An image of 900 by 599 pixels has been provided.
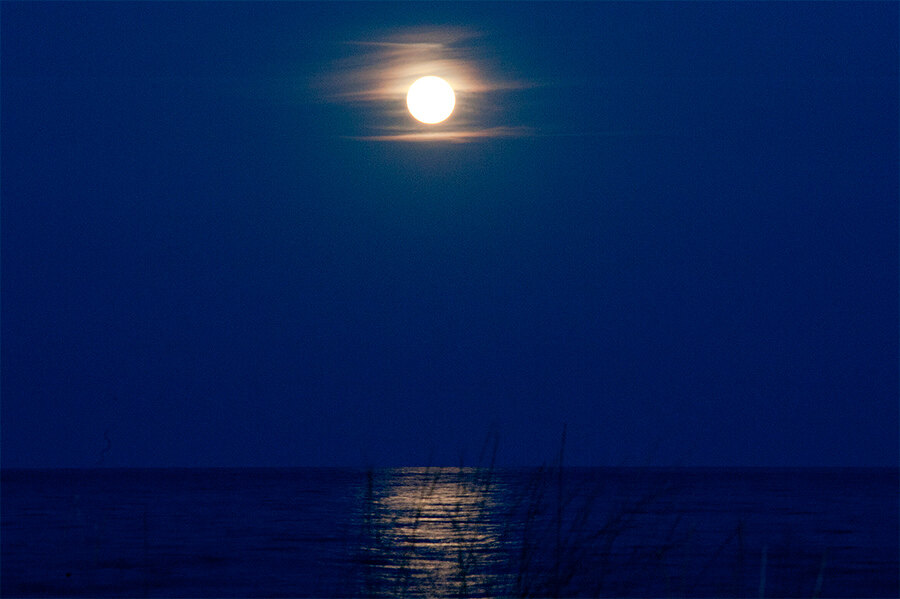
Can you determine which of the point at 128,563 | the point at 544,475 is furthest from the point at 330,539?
the point at 544,475

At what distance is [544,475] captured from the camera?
3799 millimetres

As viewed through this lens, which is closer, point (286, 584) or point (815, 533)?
point (286, 584)

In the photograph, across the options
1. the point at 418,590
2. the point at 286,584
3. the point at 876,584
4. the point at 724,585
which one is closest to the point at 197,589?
the point at 286,584

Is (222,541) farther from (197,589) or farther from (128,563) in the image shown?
(197,589)

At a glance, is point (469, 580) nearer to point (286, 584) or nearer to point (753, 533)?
point (286, 584)

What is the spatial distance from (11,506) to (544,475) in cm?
4653

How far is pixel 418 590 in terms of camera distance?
1460 centimetres

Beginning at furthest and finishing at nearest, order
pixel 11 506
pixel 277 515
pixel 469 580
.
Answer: pixel 11 506 < pixel 277 515 < pixel 469 580

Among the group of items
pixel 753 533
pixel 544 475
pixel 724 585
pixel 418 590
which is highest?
pixel 753 533

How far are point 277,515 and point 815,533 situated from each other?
1885 centimetres

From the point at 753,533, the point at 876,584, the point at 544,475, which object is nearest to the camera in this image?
the point at 544,475

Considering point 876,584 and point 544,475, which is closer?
point 544,475

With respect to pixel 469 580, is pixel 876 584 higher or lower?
higher

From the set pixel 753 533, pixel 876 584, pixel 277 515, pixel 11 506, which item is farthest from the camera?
pixel 11 506
